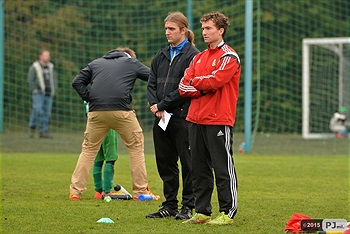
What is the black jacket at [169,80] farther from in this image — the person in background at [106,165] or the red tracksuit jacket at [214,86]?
the person in background at [106,165]

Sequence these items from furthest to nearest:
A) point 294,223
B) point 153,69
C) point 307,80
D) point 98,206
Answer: point 307,80
point 98,206
point 153,69
point 294,223

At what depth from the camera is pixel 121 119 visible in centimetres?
969

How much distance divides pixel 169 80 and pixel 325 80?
14.7m

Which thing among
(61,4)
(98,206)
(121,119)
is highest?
(61,4)

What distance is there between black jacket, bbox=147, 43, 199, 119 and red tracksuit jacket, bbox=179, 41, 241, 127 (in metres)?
0.36

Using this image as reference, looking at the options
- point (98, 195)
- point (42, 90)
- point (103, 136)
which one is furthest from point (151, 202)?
point (42, 90)

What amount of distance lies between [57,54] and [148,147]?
352 centimetres

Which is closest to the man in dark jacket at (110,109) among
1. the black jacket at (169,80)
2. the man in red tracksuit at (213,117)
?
the black jacket at (169,80)

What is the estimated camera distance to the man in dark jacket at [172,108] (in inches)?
315

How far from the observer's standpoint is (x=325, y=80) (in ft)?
72.8

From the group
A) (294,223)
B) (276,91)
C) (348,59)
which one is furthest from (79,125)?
(294,223)

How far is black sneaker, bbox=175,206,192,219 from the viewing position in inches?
315

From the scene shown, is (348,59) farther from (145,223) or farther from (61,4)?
(145,223)

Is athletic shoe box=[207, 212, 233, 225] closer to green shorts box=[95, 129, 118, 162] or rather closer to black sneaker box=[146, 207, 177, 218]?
black sneaker box=[146, 207, 177, 218]
